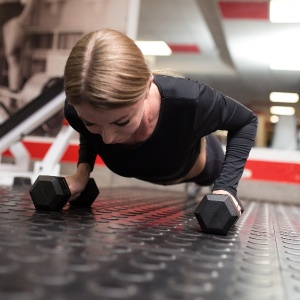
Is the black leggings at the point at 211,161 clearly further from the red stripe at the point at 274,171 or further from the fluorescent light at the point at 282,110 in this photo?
the fluorescent light at the point at 282,110

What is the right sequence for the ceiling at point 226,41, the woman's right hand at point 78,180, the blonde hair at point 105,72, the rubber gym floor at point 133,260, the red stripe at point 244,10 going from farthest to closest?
the ceiling at point 226,41
the red stripe at point 244,10
the woman's right hand at point 78,180
the blonde hair at point 105,72
the rubber gym floor at point 133,260

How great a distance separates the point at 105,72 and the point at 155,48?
3114mm

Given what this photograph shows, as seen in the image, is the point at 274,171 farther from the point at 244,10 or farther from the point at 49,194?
the point at 49,194

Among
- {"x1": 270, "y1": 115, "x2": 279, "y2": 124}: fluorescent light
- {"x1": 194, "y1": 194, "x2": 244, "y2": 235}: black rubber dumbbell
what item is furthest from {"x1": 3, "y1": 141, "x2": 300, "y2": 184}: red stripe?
{"x1": 194, "y1": 194, "x2": 244, "y2": 235}: black rubber dumbbell

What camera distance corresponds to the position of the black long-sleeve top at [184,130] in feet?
4.05

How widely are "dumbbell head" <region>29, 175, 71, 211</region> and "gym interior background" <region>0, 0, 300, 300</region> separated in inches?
1.7

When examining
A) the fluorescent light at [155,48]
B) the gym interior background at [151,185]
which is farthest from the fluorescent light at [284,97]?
the fluorescent light at [155,48]

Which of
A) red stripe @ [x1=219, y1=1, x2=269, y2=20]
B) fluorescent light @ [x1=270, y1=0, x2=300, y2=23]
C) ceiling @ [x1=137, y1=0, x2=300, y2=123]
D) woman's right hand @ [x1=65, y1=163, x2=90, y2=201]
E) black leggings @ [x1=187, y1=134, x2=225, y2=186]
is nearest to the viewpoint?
woman's right hand @ [x1=65, y1=163, x2=90, y2=201]

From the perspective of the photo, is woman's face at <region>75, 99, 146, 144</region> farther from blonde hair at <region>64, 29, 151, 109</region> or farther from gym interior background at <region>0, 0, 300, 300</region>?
gym interior background at <region>0, 0, 300, 300</region>

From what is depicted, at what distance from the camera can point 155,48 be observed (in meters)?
4.00

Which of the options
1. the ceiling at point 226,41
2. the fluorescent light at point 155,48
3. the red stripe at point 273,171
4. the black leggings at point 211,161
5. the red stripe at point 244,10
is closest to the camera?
the black leggings at point 211,161

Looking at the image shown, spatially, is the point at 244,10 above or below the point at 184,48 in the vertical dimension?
above

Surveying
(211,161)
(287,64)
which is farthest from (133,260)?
(287,64)

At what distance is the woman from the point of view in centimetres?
100
